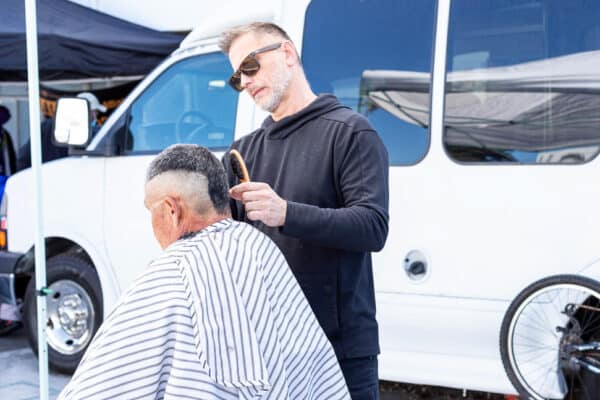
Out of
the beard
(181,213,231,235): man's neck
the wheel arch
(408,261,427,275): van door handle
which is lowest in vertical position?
the wheel arch

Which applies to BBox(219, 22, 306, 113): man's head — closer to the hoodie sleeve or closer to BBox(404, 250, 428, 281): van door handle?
the hoodie sleeve

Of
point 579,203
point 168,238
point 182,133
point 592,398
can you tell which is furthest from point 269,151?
point 182,133

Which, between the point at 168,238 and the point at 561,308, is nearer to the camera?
the point at 168,238

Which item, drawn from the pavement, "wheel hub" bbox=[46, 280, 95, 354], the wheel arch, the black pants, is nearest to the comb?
the black pants

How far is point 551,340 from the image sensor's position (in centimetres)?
382

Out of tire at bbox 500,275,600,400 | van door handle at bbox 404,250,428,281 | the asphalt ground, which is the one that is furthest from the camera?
the asphalt ground

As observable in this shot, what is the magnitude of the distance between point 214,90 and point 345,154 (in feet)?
8.71

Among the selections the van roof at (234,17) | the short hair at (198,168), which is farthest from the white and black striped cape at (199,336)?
the van roof at (234,17)

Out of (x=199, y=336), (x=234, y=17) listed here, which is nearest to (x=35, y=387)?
(x=234, y=17)

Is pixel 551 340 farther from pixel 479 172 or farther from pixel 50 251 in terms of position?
pixel 50 251

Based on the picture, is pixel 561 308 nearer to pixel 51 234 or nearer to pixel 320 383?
pixel 320 383

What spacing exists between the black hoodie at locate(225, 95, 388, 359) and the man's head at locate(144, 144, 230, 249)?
292 millimetres

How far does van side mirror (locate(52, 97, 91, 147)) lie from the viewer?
452cm

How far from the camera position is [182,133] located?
4.96m
